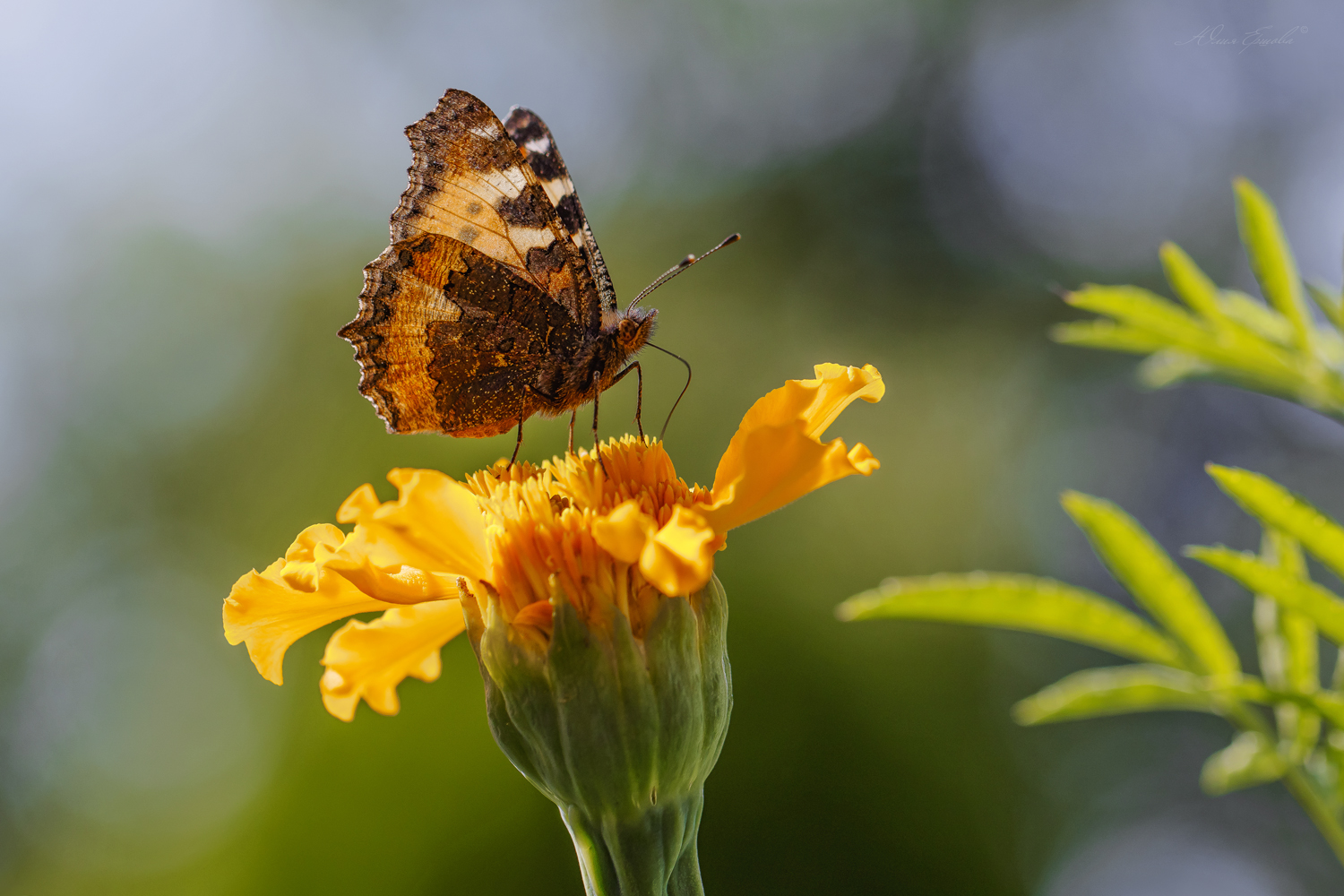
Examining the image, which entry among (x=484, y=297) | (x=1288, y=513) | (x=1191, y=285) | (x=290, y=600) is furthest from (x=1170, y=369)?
(x=290, y=600)

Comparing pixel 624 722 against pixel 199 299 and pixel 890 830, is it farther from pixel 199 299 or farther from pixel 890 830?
pixel 199 299

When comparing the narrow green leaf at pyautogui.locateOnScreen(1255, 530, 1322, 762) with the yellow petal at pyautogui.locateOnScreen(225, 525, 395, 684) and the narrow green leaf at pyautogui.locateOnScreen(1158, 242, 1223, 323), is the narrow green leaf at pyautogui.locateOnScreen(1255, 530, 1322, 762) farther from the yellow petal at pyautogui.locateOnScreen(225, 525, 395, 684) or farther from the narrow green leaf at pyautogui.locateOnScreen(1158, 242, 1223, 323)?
the yellow petal at pyautogui.locateOnScreen(225, 525, 395, 684)

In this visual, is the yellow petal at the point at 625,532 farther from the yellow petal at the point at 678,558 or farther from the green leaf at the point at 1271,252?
the green leaf at the point at 1271,252

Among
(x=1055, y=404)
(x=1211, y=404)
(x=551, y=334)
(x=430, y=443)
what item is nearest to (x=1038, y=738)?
(x=1055, y=404)

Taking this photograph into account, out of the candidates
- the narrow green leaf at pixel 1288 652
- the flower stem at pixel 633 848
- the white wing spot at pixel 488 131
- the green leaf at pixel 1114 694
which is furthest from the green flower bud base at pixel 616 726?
the white wing spot at pixel 488 131

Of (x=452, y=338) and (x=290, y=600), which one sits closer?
(x=290, y=600)

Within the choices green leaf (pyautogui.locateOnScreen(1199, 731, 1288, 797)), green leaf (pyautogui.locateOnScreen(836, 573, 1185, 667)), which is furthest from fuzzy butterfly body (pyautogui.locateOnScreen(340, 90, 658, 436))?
green leaf (pyautogui.locateOnScreen(1199, 731, 1288, 797))

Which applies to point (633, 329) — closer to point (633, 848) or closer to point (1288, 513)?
point (633, 848)
